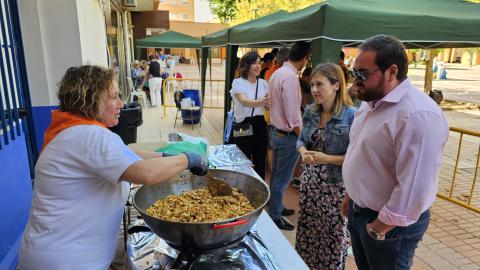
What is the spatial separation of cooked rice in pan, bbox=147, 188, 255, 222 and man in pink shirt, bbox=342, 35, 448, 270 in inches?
25.8

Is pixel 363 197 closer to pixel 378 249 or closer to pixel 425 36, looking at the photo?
pixel 378 249

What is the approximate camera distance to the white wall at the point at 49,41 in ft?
11.0

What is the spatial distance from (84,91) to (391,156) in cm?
143

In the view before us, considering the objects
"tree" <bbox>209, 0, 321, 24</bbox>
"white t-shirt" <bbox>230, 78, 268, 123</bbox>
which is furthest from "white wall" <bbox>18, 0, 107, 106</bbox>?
"tree" <bbox>209, 0, 321, 24</bbox>

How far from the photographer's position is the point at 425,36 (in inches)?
143

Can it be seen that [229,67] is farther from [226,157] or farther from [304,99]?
[226,157]

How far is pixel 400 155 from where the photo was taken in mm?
1495

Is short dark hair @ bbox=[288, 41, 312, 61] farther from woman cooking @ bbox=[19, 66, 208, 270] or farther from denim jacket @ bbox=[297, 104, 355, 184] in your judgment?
woman cooking @ bbox=[19, 66, 208, 270]

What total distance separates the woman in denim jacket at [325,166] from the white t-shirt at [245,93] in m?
1.54

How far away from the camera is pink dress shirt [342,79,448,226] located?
1.46 metres

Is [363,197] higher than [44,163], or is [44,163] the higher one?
[44,163]

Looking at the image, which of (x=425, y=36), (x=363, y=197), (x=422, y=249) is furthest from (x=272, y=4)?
(x=363, y=197)

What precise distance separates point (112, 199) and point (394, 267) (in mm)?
1456

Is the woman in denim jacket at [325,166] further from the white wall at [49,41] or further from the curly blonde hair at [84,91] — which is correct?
the white wall at [49,41]
